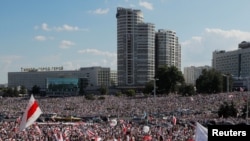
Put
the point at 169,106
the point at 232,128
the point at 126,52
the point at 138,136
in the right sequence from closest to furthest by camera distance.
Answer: the point at 232,128 → the point at 138,136 → the point at 169,106 → the point at 126,52

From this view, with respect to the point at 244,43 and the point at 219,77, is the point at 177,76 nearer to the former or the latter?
the point at 219,77

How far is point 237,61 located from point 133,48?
119ft

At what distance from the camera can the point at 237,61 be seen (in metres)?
155

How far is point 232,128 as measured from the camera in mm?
5336

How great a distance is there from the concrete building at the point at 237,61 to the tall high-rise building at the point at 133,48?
92.8ft

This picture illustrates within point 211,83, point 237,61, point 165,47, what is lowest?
point 211,83

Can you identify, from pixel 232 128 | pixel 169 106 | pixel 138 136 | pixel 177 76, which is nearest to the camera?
pixel 232 128

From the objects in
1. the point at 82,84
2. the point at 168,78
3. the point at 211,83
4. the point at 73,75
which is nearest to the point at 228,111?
the point at 211,83

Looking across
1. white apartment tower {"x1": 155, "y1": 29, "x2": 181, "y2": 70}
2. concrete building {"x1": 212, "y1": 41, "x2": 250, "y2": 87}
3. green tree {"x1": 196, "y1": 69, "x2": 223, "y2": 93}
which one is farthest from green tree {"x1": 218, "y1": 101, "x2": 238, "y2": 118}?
white apartment tower {"x1": 155, "y1": 29, "x2": 181, "y2": 70}

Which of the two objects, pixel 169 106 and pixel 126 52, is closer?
pixel 169 106

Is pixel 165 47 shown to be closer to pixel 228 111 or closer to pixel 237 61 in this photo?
pixel 237 61

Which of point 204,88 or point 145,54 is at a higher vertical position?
point 145,54

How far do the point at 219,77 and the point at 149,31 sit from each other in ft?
215

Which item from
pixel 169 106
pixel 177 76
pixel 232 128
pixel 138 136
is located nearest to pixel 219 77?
pixel 177 76
